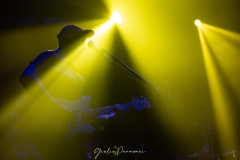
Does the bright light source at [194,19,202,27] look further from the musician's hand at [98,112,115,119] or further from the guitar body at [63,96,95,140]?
the guitar body at [63,96,95,140]

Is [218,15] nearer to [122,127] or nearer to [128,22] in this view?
[128,22]

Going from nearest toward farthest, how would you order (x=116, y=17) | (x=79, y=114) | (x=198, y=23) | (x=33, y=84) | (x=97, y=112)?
(x=33, y=84) < (x=79, y=114) < (x=97, y=112) < (x=116, y=17) < (x=198, y=23)

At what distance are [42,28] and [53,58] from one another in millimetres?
1459

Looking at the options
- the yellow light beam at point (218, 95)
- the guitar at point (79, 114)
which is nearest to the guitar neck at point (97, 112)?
the guitar at point (79, 114)

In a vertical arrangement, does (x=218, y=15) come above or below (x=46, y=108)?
above

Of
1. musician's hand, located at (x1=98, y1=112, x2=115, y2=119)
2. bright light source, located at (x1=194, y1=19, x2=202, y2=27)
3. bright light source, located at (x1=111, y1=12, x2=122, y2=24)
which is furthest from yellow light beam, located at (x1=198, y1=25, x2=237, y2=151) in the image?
musician's hand, located at (x1=98, y1=112, x2=115, y2=119)

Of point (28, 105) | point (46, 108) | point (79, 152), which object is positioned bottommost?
point (79, 152)

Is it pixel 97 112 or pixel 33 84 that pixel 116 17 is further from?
pixel 33 84

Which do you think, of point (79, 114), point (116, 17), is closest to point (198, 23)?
point (116, 17)

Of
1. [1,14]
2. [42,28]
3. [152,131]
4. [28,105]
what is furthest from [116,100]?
[1,14]

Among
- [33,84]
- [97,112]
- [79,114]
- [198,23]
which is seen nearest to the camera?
[33,84]

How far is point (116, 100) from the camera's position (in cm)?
390

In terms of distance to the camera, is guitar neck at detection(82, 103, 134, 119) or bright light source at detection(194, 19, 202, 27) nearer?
guitar neck at detection(82, 103, 134, 119)

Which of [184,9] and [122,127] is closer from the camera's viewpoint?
[122,127]
